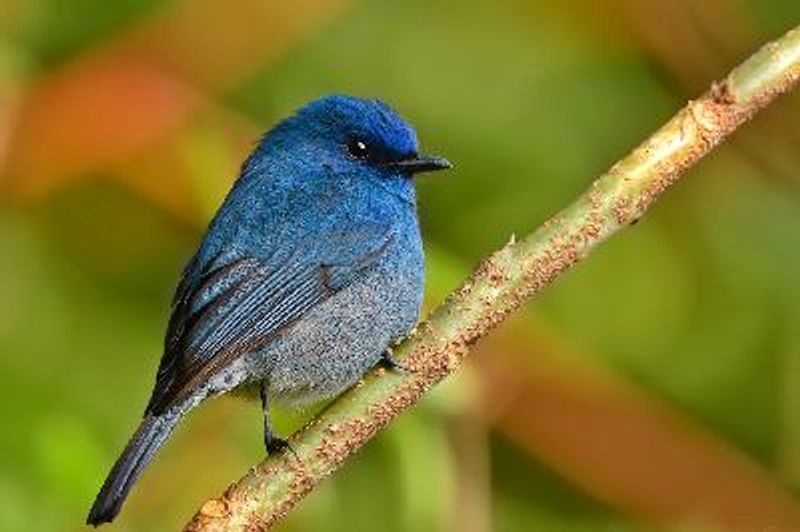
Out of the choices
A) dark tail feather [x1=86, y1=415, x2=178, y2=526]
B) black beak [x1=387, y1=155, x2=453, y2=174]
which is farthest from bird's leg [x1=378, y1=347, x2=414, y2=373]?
black beak [x1=387, y1=155, x2=453, y2=174]

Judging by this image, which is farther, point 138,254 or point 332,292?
point 138,254

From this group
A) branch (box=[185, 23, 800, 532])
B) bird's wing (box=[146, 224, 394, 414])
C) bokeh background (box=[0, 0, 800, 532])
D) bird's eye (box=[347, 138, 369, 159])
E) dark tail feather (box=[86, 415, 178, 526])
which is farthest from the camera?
bokeh background (box=[0, 0, 800, 532])

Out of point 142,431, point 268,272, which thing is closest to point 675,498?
point 268,272

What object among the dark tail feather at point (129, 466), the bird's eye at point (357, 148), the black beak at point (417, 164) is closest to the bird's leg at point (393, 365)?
the dark tail feather at point (129, 466)

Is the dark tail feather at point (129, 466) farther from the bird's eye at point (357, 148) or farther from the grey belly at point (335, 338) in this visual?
the bird's eye at point (357, 148)

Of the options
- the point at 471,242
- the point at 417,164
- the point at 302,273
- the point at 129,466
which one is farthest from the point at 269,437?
the point at 471,242

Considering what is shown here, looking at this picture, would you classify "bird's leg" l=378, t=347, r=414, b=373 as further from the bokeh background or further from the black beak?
the bokeh background

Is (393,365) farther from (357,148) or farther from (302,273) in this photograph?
(357,148)

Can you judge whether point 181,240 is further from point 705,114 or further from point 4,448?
point 705,114
